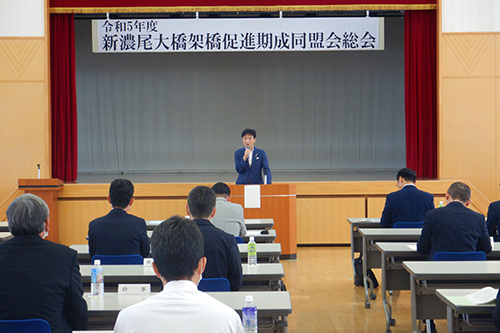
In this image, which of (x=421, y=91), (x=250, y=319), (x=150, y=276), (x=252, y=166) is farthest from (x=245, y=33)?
(x=250, y=319)

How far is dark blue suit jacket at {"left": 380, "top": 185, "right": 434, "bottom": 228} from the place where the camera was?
4859 mm

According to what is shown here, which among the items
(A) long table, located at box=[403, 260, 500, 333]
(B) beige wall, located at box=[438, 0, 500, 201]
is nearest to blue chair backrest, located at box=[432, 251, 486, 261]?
(A) long table, located at box=[403, 260, 500, 333]

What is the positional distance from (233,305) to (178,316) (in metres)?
1.03

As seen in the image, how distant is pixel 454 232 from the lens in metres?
3.53

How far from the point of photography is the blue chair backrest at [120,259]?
3.32m

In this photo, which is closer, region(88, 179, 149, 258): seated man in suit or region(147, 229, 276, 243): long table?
region(88, 179, 149, 258): seated man in suit

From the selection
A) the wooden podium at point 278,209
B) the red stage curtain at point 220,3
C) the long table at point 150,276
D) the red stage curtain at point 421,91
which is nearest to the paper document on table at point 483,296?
the long table at point 150,276

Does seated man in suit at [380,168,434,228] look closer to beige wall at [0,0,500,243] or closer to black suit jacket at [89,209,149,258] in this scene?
black suit jacket at [89,209,149,258]

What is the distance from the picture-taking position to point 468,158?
859cm

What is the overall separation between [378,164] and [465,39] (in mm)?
5477

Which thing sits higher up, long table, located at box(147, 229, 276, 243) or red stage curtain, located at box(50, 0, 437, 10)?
red stage curtain, located at box(50, 0, 437, 10)

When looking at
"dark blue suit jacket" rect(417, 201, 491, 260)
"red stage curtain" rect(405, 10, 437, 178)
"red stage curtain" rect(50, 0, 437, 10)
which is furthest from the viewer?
"red stage curtain" rect(405, 10, 437, 178)

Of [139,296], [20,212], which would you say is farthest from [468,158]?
[20,212]

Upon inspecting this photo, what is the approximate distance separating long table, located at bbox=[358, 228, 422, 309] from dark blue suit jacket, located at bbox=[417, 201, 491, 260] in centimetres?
76
